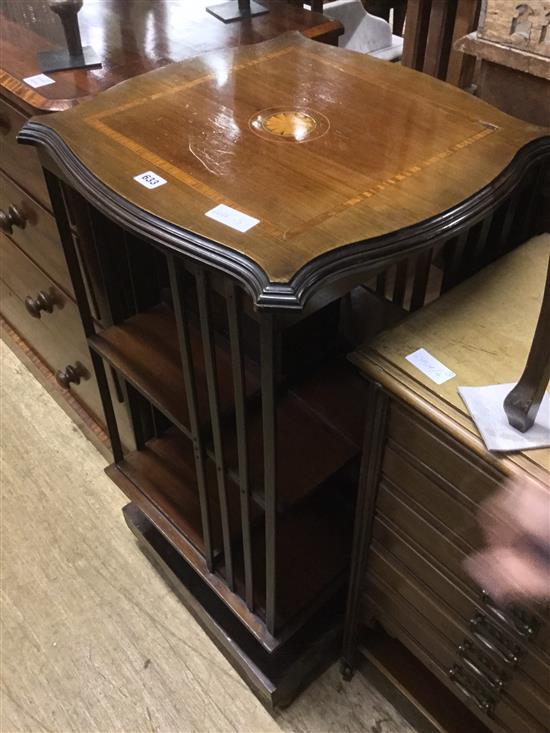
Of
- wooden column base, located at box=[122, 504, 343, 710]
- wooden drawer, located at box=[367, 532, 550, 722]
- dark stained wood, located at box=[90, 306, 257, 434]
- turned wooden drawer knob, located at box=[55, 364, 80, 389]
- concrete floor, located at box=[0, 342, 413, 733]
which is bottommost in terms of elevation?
concrete floor, located at box=[0, 342, 413, 733]

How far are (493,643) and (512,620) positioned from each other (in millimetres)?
67

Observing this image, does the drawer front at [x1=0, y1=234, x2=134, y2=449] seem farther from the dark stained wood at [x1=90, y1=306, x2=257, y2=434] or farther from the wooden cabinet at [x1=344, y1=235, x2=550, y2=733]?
the wooden cabinet at [x1=344, y1=235, x2=550, y2=733]

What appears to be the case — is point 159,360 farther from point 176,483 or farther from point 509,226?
point 509,226

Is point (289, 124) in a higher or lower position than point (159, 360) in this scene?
higher

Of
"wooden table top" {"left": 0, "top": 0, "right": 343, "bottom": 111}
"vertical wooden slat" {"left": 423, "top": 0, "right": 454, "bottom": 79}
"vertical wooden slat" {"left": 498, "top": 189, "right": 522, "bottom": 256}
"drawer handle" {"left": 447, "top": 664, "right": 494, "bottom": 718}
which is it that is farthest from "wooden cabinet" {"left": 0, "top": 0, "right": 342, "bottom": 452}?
"drawer handle" {"left": 447, "top": 664, "right": 494, "bottom": 718}

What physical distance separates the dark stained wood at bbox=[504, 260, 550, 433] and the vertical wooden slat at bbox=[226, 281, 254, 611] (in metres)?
0.29

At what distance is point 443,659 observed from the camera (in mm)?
919

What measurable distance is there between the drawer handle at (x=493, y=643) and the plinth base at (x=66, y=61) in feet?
3.37

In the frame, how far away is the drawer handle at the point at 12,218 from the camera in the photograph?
134 centimetres

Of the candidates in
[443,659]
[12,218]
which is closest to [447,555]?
[443,659]

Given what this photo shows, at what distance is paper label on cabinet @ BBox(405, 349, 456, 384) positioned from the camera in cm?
71

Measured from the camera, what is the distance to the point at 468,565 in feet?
2.54

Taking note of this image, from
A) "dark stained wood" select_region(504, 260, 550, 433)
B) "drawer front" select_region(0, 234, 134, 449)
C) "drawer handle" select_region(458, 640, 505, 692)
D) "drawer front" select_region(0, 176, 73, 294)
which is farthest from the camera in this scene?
"drawer front" select_region(0, 234, 134, 449)

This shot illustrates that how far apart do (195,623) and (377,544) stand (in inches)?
22.2
